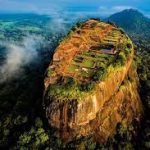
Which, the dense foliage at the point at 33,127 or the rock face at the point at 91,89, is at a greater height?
the rock face at the point at 91,89

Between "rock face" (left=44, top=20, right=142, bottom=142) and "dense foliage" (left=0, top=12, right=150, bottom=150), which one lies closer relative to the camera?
"rock face" (left=44, top=20, right=142, bottom=142)

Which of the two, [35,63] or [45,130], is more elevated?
[45,130]

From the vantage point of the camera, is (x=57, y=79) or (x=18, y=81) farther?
(x=18, y=81)

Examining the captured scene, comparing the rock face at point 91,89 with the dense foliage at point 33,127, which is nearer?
the rock face at point 91,89

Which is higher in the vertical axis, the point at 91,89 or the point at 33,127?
the point at 91,89

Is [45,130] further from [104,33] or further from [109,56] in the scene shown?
[104,33]

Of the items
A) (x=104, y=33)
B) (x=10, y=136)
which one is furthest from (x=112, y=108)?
(x=104, y=33)

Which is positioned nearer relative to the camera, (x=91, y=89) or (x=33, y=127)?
(x=91, y=89)

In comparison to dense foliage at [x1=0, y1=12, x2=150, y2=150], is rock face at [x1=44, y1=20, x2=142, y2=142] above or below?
above
